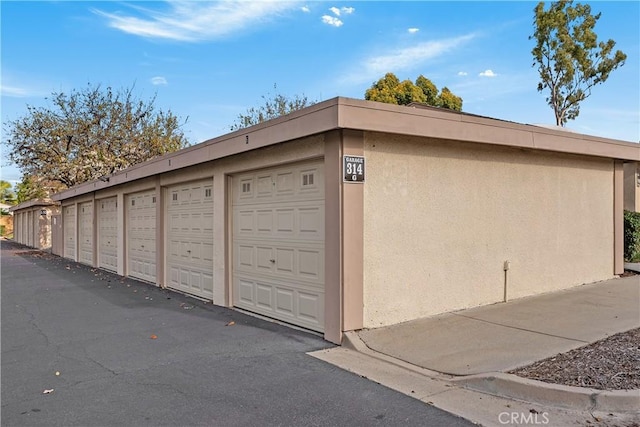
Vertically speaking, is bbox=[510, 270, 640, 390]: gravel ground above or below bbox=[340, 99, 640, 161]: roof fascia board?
below

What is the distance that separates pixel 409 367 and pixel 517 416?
147cm

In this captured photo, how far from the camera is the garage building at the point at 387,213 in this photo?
645 cm

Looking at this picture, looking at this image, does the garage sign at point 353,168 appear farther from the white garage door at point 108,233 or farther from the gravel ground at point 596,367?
the white garage door at point 108,233

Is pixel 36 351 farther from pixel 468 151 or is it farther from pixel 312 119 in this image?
pixel 468 151

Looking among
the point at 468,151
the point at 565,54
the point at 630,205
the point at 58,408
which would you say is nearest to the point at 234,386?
the point at 58,408

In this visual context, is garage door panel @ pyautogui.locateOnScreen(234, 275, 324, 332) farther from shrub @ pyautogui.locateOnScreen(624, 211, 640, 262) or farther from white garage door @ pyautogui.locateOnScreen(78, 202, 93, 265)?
white garage door @ pyautogui.locateOnScreen(78, 202, 93, 265)

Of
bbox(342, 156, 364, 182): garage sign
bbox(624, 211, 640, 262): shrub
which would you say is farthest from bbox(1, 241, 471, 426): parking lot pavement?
bbox(624, 211, 640, 262): shrub

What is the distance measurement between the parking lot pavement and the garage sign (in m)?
2.25

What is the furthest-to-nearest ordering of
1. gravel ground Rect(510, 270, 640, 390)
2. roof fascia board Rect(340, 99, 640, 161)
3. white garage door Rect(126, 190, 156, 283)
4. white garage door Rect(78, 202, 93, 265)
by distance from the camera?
white garage door Rect(78, 202, 93, 265)
white garage door Rect(126, 190, 156, 283)
roof fascia board Rect(340, 99, 640, 161)
gravel ground Rect(510, 270, 640, 390)

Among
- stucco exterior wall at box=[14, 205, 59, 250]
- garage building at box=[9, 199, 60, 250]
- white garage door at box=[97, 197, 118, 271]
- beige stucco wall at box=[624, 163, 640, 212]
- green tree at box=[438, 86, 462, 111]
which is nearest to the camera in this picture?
beige stucco wall at box=[624, 163, 640, 212]

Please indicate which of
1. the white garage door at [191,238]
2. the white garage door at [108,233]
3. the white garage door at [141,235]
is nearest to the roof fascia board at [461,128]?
the white garage door at [191,238]

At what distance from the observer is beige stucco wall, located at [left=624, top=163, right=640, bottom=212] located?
46.9 ft

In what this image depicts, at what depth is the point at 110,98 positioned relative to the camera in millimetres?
28094

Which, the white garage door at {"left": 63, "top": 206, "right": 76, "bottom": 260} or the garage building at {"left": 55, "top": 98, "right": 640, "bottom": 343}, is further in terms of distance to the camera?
the white garage door at {"left": 63, "top": 206, "right": 76, "bottom": 260}
